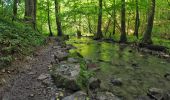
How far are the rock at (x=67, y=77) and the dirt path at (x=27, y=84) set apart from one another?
201 millimetres

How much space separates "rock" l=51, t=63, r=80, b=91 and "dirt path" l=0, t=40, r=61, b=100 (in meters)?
0.20

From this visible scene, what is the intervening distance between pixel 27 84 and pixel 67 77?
107cm

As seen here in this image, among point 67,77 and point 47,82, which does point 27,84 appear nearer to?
point 47,82

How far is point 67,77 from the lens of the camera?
6520 mm

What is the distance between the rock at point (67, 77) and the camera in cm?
627

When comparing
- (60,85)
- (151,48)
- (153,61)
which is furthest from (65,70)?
(151,48)

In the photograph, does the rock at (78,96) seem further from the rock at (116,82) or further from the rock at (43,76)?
the rock at (116,82)

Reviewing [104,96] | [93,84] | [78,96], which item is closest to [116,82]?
[93,84]

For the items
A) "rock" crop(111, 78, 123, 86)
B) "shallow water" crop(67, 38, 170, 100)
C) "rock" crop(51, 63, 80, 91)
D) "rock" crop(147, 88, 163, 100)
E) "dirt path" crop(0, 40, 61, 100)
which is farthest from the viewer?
"rock" crop(111, 78, 123, 86)

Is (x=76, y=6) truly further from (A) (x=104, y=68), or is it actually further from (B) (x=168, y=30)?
(A) (x=104, y=68)

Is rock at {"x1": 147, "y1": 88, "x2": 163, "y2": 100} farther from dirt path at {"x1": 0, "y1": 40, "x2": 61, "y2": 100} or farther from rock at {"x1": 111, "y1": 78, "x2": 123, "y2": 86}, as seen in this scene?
dirt path at {"x1": 0, "y1": 40, "x2": 61, "y2": 100}

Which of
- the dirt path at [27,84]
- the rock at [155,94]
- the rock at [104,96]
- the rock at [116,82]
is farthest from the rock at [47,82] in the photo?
the rock at [155,94]

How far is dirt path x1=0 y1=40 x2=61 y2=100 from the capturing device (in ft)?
18.8

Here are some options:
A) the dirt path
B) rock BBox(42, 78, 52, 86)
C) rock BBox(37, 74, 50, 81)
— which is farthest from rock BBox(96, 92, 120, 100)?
rock BBox(37, 74, 50, 81)
